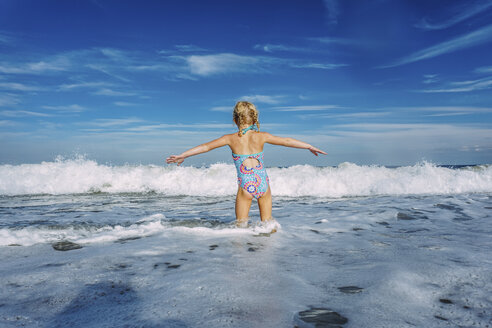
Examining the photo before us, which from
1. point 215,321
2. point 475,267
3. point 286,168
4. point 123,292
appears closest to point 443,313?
point 475,267

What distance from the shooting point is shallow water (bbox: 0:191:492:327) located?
2199mm

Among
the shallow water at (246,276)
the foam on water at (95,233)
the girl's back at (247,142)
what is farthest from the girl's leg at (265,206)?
the girl's back at (247,142)

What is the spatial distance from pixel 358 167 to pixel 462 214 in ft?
32.0

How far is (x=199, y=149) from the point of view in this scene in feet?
15.7

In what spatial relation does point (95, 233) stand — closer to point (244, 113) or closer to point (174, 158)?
point (174, 158)

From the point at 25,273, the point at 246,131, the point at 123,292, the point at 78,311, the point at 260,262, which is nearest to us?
the point at 78,311

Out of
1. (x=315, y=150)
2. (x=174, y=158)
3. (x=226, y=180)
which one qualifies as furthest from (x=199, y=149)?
(x=226, y=180)

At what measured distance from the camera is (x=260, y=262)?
11.1ft

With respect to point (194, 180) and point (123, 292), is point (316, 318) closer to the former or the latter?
point (123, 292)

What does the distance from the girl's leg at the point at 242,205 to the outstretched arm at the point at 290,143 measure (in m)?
0.89

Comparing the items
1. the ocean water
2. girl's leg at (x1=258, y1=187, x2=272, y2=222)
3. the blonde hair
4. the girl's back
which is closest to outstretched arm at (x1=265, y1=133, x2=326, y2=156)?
the girl's back

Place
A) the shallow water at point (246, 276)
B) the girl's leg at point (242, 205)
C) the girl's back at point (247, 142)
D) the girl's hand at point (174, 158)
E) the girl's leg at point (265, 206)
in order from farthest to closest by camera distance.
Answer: the girl's leg at point (265, 206) < the girl's leg at point (242, 205) < the girl's back at point (247, 142) < the girl's hand at point (174, 158) < the shallow water at point (246, 276)

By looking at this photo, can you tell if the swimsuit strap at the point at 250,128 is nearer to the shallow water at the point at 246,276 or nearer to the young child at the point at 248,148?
the young child at the point at 248,148

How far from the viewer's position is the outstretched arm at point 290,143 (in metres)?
4.90
